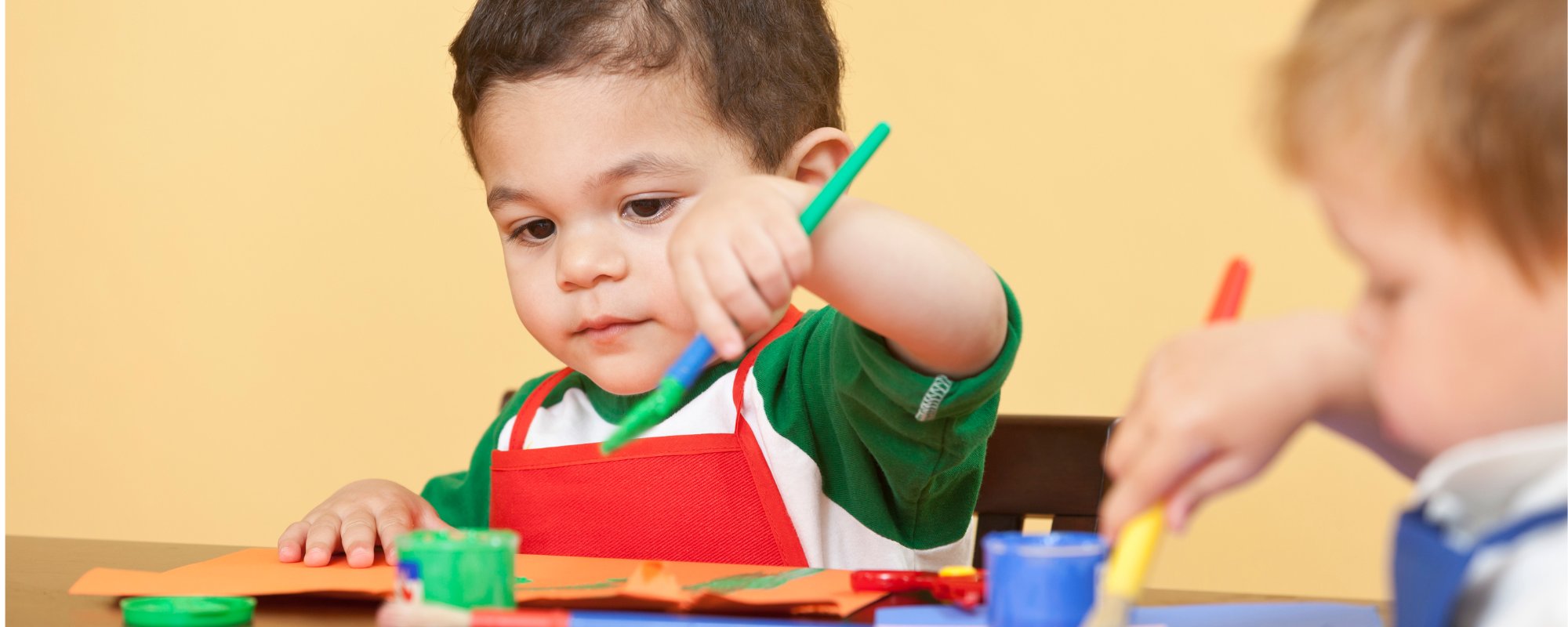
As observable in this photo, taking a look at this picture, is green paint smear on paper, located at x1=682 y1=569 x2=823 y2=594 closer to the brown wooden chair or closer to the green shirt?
the green shirt

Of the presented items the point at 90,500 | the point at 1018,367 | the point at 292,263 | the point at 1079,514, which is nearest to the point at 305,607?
the point at 1079,514

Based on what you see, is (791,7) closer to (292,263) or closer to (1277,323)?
(1277,323)

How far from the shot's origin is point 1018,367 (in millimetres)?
1641

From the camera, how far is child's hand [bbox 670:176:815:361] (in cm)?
51

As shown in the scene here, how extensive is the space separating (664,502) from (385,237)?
3.65 feet

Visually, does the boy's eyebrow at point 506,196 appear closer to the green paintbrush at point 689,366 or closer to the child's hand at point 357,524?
the child's hand at point 357,524

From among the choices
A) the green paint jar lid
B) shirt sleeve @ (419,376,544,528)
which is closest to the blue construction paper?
the green paint jar lid

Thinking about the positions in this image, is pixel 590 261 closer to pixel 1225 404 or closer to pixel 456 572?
pixel 456 572

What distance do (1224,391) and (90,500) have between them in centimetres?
190

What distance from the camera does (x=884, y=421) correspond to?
737mm

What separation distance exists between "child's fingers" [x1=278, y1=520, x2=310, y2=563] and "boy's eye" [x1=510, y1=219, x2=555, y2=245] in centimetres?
26

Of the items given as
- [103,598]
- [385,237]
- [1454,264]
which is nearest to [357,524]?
[103,598]

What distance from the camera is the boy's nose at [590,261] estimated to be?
0.86 m

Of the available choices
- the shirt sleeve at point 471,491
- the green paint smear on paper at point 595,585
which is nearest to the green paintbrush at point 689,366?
the green paint smear on paper at point 595,585
